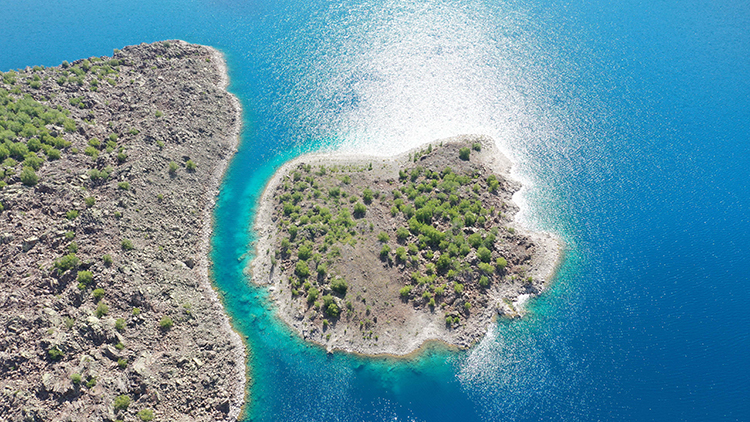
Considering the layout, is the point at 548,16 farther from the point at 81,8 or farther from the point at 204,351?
the point at 81,8

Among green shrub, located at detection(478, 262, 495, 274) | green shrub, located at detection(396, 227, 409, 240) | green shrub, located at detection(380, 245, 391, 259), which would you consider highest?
green shrub, located at detection(396, 227, 409, 240)

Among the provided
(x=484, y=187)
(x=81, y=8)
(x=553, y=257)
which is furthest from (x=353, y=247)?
(x=81, y=8)

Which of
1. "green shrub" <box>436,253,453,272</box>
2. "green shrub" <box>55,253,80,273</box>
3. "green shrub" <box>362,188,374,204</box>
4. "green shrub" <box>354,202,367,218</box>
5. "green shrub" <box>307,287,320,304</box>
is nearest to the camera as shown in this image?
"green shrub" <box>55,253,80,273</box>

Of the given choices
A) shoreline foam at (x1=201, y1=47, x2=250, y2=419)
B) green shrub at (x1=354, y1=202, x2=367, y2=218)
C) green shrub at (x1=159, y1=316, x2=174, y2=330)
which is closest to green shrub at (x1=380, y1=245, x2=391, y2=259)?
green shrub at (x1=354, y1=202, x2=367, y2=218)

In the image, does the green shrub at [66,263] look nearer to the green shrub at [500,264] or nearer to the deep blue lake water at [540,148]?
the deep blue lake water at [540,148]

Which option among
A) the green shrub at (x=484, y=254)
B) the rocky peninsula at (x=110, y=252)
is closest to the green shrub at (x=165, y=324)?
the rocky peninsula at (x=110, y=252)

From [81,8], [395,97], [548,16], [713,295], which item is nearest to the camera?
[713,295]

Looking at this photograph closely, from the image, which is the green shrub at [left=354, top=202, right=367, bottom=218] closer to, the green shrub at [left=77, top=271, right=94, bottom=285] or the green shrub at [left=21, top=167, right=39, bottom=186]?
the green shrub at [left=77, top=271, right=94, bottom=285]
